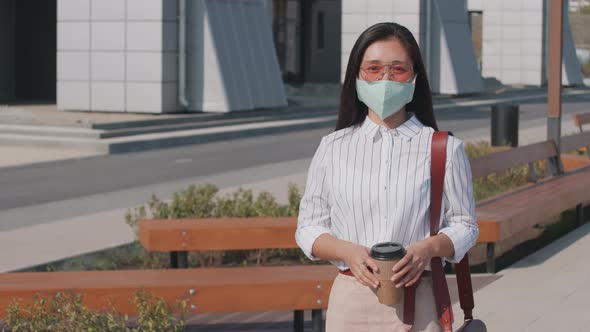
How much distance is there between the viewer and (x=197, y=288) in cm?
638

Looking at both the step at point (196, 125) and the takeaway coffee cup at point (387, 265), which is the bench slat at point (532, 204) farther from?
the step at point (196, 125)

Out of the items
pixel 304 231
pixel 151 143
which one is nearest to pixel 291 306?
pixel 304 231

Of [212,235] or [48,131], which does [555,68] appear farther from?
[48,131]

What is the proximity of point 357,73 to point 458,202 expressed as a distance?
0.52 metres

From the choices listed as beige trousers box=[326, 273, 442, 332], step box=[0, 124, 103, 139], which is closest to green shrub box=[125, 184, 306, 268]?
beige trousers box=[326, 273, 442, 332]

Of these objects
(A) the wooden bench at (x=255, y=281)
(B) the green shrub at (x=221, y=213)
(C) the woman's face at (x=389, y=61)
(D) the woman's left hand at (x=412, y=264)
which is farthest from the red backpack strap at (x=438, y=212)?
(B) the green shrub at (x=221, y=213)

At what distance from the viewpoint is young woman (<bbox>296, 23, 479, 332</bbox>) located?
345 cm

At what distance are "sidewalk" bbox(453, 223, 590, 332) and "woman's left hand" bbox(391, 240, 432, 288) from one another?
412 centimetres

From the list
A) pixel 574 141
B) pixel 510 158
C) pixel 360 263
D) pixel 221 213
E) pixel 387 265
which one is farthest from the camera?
pixel 574 141

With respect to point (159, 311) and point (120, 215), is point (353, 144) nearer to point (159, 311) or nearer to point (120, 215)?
point (159, 311)

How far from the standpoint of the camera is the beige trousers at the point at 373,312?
11.4ft

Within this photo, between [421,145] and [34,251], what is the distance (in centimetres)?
662

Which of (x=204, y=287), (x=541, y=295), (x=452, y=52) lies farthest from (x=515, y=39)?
(x=204, y=287)

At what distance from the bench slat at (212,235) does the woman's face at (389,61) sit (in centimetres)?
464
